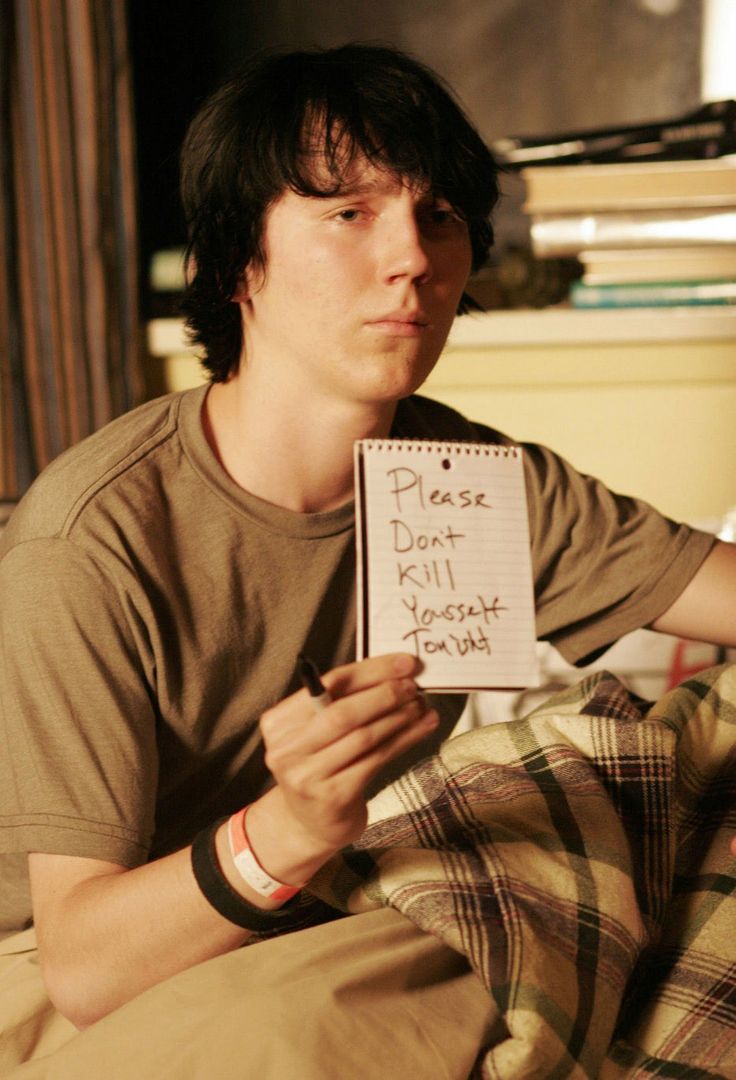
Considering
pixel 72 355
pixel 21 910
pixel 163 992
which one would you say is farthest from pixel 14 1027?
pixel 72 355

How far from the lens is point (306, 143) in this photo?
3.22ft

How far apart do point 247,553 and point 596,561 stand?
369mm

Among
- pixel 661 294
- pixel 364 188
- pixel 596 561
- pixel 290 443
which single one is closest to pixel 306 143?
pixel 364 188

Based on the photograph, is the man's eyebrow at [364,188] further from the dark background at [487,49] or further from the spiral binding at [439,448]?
the dark background at [487,49]

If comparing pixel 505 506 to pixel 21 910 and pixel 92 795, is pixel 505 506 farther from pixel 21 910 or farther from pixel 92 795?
pixel 21 910

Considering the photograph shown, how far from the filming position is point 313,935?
747 mm

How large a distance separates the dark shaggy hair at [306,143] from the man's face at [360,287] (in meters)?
0.02

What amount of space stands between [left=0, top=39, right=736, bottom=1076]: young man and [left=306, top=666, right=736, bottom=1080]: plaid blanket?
0.05 m

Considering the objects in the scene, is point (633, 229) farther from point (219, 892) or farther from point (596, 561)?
point (219, 892)

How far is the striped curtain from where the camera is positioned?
5.18ft

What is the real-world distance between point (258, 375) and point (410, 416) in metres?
0.23

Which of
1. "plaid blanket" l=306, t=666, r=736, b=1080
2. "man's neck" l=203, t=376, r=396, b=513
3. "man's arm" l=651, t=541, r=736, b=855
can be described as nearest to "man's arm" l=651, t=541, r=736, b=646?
"man's arm" l=651, t=541, r=736, b=855

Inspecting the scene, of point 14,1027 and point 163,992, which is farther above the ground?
point 163,992

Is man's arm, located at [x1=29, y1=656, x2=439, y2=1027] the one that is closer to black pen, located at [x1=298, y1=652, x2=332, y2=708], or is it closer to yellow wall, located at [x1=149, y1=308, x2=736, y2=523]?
black pen, located at [x1=298, y1=652, x2=332, y2=708]
